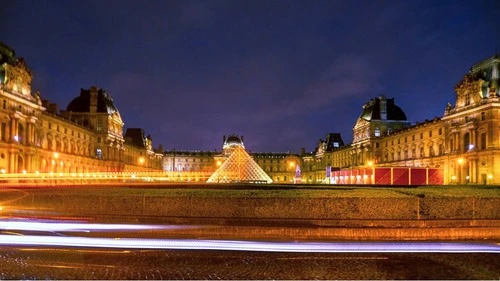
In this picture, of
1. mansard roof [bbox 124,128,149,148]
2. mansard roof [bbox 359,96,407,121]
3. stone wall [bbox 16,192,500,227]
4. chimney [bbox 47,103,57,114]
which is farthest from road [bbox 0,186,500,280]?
mansard roof [bbox 124,128,149,148]

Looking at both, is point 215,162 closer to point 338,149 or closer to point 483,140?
point 338,149

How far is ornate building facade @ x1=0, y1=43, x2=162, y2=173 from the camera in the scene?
58.6 meters

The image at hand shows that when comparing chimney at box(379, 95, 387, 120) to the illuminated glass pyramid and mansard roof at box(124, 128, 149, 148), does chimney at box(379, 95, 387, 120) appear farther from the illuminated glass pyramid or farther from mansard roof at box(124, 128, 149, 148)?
the illuminated glass pyramid

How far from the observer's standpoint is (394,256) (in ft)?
39.3

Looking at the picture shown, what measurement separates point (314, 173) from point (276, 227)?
138605 millimetres

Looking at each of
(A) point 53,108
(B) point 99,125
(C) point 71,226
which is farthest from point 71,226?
(B) point 99,125

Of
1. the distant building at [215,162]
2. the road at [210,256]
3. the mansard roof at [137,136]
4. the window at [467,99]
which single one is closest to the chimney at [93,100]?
the mansard roof at [137,136]

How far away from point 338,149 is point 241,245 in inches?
5052

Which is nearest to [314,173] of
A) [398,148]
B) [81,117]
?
[398,148]

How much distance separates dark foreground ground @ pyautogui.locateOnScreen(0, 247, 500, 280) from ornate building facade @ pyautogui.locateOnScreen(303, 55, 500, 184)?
58.6 meters

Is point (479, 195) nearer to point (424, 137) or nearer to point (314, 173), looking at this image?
point (424, 137)

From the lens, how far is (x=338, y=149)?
454ft

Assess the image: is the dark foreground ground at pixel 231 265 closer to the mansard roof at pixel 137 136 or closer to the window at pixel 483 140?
the window at pixel 483 140

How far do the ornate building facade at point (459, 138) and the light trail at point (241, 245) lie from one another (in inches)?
2206
